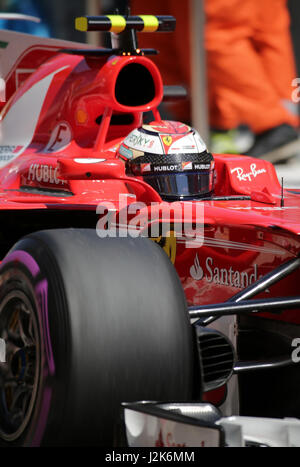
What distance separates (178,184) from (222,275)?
24.7 inches

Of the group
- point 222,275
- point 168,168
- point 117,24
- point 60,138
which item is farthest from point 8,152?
point 222,275

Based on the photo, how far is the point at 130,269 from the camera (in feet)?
9.30

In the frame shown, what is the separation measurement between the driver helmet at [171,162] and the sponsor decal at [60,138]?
759mm

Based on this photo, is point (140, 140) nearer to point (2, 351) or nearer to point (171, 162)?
point (171, 162)

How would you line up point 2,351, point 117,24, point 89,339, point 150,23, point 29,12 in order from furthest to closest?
point 29,12 < point 150,23 < point 117,24 < point 2,351 < point 89,339

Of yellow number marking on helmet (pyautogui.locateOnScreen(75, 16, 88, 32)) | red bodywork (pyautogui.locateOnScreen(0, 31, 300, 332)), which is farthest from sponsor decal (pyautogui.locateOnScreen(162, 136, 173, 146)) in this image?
yellow number marking on helmet (pyautogui.locateOnScreen(75, 16, 88, 32))

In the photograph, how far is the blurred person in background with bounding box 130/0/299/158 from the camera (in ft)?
34.8

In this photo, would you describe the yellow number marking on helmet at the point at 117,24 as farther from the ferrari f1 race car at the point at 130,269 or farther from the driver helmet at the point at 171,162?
the driver helmet at the point at 171,162

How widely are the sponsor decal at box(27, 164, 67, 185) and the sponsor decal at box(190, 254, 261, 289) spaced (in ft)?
2.99

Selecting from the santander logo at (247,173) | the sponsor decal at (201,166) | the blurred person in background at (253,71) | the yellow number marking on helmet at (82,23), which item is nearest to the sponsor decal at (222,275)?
the sponsor decal at (201,166)

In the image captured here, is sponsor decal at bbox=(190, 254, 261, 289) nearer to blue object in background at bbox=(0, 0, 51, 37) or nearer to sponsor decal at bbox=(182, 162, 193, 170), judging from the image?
sponsor decal at bbox=(182, 162, 193, 170)

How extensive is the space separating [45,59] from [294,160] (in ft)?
18.7

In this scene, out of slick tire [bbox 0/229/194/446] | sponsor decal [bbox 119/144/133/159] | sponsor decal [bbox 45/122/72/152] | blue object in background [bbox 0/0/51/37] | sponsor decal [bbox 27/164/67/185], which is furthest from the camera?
blue object in background [bbox 0/0/51/37]

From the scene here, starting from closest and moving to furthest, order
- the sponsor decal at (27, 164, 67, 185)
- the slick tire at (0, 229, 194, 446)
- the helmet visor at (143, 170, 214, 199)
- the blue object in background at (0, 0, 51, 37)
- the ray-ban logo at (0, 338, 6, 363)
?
1. the slick tire at (0, 229, 194, 446)
2. the ray-ban logo at (0, 338, 6, 363)
3. the helmet visor at (143, 170, 214, 199)
4. the sponsor decal at (27, 164, 67, 185)
5. the blue object in background at (0, 0, 51, 37)
